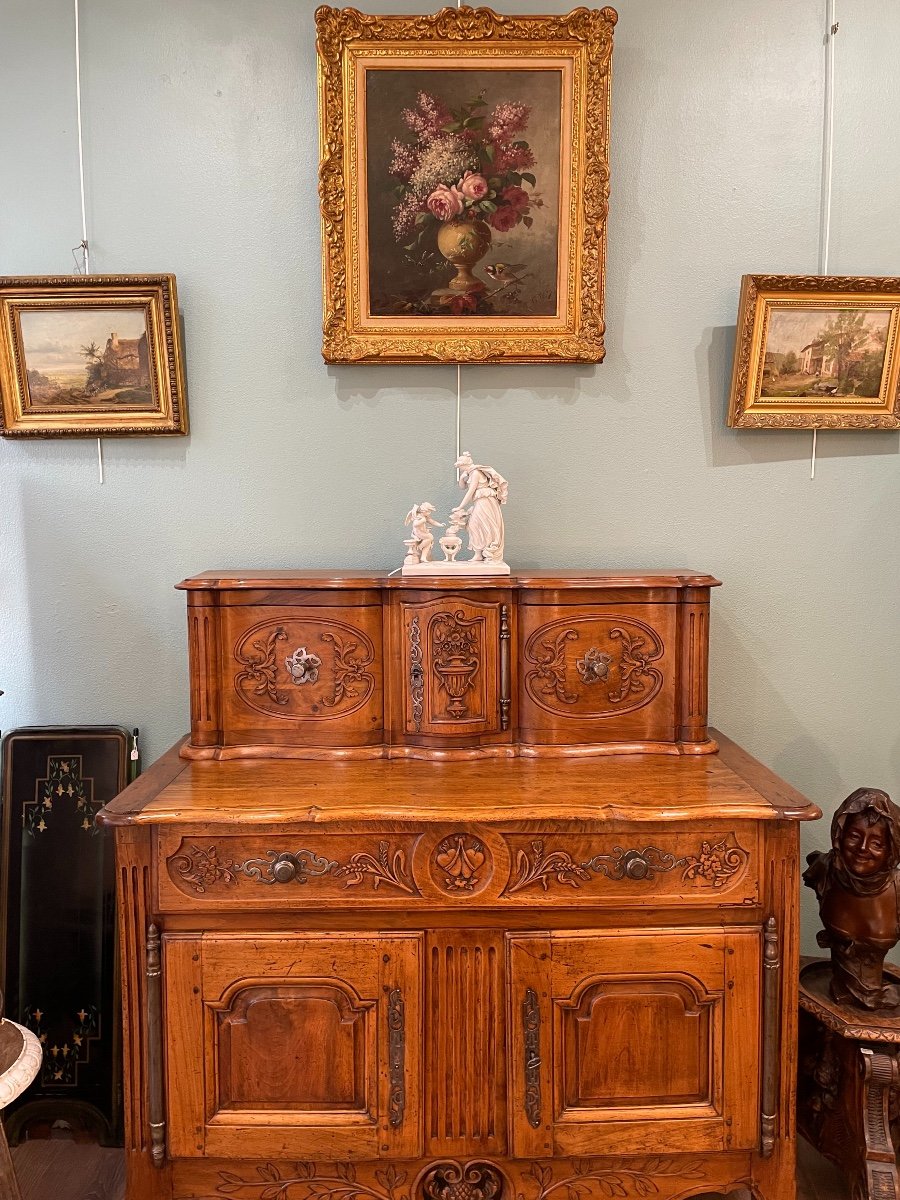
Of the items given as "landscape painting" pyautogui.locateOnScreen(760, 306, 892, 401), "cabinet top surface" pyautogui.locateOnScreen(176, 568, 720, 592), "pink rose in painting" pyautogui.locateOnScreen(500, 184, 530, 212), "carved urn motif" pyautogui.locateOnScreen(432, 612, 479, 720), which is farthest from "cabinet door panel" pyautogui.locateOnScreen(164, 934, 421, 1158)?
"pink rose in painting" pyautogui.locateOnScreen(500, 184, 530, 212)

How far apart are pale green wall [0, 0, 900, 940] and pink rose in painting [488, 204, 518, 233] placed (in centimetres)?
34

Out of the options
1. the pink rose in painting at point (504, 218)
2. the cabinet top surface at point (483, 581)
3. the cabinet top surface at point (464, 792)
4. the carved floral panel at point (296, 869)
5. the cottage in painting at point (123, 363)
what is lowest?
the carved floral panel at point (296, 869)

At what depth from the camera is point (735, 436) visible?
2.77 m

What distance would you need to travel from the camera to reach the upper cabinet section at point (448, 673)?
7.74 ft

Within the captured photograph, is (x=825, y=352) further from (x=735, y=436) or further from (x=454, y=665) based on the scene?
(x=454, y=665)

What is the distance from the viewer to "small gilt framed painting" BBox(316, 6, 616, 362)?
2.57m

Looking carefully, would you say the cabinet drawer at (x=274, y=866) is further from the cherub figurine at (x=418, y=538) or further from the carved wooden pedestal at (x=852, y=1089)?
the carved wooden pedestal at (x=852, y=1089)

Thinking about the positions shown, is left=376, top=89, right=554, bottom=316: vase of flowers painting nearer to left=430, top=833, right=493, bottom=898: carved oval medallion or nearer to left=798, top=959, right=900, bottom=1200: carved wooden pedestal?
left=430, top=833, right=493, bottom=898: carved oval medallion

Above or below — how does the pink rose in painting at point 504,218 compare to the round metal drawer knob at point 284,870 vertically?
above

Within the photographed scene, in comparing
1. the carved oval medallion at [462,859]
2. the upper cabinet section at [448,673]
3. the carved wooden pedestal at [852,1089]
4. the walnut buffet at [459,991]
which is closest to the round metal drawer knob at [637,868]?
the walnut buffet at [459,991]

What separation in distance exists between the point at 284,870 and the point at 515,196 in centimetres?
217

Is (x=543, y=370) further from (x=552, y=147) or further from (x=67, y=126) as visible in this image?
(x=67, y=126)

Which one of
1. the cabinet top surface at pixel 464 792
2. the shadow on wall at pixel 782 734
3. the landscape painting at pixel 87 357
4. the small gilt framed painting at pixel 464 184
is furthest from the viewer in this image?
the shadow on wall at pixel 782 734

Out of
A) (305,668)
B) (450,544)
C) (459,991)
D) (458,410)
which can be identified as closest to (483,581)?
(450,544)
